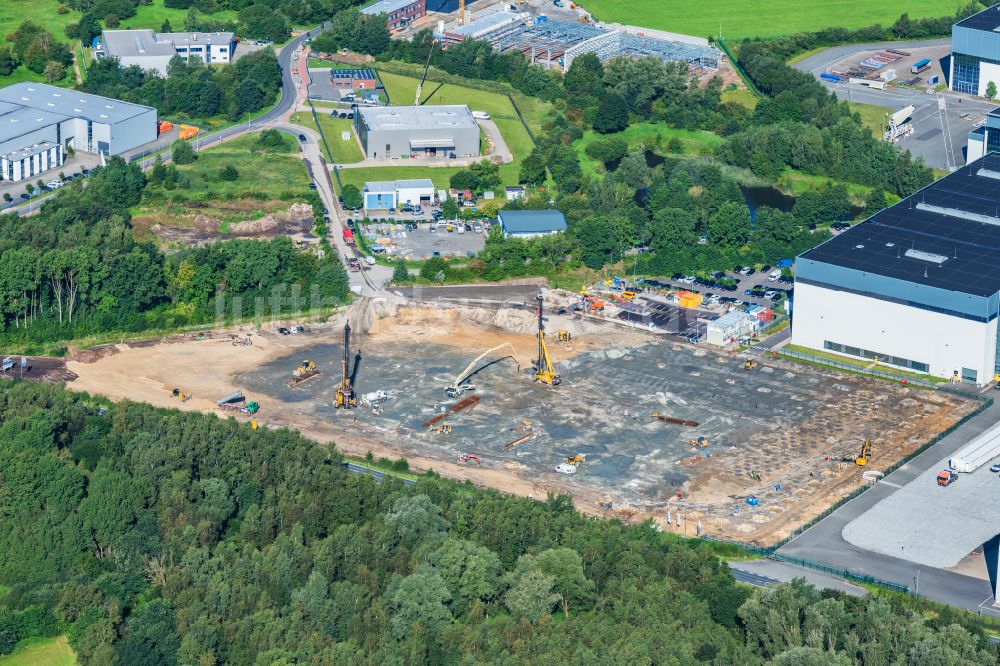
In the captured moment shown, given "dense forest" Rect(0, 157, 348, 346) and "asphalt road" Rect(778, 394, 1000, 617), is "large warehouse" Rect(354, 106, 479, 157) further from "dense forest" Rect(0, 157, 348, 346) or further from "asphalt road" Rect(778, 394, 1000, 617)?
"asphalt road" Rect(778, 394, 1000, 617)

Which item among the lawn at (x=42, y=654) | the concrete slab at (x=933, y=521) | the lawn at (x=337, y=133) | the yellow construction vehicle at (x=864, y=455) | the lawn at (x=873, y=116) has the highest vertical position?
the lawn at (x=873, y=116)

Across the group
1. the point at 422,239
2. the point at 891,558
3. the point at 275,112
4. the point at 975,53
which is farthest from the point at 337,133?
the point at 891,558

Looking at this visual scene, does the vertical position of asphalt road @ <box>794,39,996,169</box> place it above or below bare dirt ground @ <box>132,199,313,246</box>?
above

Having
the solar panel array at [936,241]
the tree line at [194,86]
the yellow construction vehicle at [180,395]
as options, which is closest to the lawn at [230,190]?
the tree line at [194,86]

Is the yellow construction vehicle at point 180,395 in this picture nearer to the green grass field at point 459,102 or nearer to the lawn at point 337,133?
the green grass field at point 459,102

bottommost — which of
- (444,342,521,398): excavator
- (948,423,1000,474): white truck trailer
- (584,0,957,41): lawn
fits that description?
(948,423,1000,474): white truck trailer

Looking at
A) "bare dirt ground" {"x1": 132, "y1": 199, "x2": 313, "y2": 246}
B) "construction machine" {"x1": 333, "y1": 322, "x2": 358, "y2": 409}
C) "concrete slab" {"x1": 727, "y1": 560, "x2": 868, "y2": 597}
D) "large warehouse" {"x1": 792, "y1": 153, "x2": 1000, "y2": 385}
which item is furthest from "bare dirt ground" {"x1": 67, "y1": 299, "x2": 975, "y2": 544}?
"bare dirt ground" {"x1": 132, "y1": 199, "x2": 313, "y2": 246}
